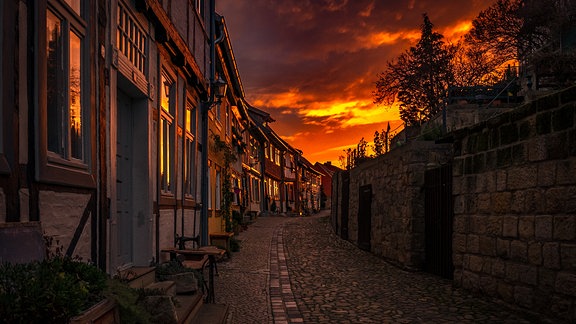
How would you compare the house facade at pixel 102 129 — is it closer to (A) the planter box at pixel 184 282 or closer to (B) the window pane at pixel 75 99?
(B) the window pane at pixel 75 99

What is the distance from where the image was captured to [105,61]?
5059 millimetres

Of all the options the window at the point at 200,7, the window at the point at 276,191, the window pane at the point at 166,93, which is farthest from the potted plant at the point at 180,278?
the window at the point at 276,191

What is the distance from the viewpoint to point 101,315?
2.79 meters

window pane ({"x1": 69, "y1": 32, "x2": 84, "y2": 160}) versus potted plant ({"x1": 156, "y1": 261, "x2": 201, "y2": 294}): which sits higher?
window pane ({"x1": 69, "y1": 32, "x2": 84, "y2": 160})

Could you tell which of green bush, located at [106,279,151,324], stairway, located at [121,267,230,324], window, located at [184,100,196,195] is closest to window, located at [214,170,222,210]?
window, located at [184,100,196,195]

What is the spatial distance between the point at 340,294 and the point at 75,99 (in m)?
5.03

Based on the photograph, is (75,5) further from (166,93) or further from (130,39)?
(166,93)

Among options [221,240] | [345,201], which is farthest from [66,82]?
[345,201]

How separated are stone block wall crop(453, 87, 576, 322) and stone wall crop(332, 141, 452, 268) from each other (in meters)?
2.01

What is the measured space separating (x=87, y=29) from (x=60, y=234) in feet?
5.92

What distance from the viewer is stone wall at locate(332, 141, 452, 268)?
10.3 metres

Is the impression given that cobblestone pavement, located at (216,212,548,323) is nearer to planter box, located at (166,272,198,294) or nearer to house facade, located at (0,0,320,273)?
planter box, located at (166,272,198,294)

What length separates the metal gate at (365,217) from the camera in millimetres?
14078

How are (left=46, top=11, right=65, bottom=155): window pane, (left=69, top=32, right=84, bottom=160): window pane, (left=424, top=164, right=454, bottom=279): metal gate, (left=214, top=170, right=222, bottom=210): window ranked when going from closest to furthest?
(left=46, top=11, right=65, bottom=155): window pane < (left=69, top=32, right=84, bottom=160): window pane < (left=424, top=164, right=454, bottom=279): metal gate < (left=214, top=170, right=222, bottom=210): window
